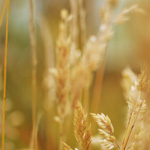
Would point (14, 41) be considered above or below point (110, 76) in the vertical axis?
above

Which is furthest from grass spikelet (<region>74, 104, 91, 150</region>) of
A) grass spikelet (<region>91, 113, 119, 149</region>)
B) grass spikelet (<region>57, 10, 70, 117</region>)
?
grass spikelet (<region>57, 10, 70, 117</region>)

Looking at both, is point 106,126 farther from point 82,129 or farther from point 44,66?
point 44,66

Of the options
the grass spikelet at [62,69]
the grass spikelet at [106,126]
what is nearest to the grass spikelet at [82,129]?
the grass spikelet at [106,126]

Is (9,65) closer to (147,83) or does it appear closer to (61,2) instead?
(147,83)

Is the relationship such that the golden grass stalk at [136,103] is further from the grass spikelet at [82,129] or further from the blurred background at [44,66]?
the blurred background at [44,66]

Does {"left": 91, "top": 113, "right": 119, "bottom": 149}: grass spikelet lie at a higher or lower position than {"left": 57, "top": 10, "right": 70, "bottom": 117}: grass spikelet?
lower

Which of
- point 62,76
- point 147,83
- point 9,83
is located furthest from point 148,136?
point 9,83

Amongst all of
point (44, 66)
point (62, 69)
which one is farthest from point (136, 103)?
point (44, 66)

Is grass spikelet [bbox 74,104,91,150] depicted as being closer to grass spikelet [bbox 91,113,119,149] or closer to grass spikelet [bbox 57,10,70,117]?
grass spikelet [bbox 91,113,119,149]
